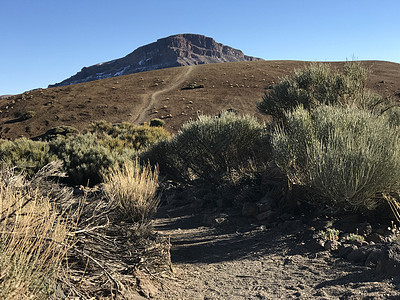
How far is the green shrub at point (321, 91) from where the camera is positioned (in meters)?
10.3

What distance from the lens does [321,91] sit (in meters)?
10.8

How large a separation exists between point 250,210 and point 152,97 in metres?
34.4

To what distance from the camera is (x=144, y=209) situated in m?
5.67

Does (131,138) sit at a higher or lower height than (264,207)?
higher

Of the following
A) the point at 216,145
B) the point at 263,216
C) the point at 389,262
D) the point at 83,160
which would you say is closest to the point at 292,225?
the point at 263,216

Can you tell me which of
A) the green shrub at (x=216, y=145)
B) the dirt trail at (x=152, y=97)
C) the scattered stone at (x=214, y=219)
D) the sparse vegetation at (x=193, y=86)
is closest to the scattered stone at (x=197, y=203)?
the green shrub at (x=216, y=145)

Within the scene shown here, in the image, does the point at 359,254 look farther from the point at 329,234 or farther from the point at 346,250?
the point at 329,234

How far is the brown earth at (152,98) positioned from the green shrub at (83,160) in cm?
1458

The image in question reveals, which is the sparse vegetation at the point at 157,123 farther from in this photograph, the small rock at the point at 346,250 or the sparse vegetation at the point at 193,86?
the small rock at the point at 346,250

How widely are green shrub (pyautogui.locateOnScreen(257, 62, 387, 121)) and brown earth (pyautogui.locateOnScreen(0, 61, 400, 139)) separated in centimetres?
1344

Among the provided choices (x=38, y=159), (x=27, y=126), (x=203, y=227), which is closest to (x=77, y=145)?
(x=38, y=159)

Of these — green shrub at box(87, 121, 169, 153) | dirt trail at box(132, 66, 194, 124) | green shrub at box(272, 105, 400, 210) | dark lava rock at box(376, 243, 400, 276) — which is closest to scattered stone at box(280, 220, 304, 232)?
green shrub at box(272, 105, 400, 210)

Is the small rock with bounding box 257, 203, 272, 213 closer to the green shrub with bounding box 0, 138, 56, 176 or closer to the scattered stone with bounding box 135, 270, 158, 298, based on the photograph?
the scattered stone with bounding box 135, 270, 158, 298

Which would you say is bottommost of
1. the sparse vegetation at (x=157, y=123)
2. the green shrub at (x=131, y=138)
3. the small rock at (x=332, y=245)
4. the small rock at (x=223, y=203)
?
the small rock at (x=223, y=203)
